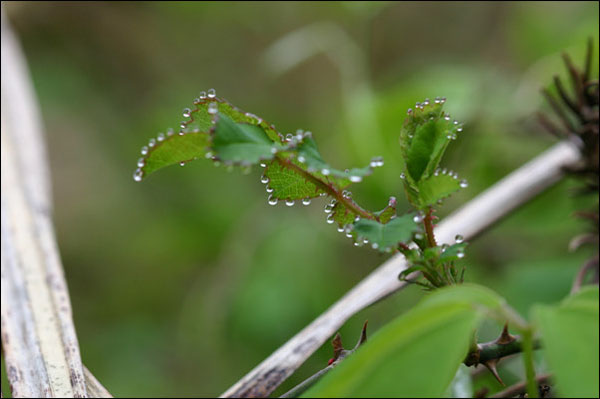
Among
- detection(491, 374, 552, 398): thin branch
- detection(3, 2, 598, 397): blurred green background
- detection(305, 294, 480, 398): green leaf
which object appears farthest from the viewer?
detection(3, 2, 598, 397): blurred green background

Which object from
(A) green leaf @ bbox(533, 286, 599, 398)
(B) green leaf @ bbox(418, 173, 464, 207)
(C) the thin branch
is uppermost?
(B) green leaf @ bbox(418, 173, 464, 207)

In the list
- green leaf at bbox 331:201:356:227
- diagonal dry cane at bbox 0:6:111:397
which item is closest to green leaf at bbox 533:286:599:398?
green leaf at bbox 331:201:356:227

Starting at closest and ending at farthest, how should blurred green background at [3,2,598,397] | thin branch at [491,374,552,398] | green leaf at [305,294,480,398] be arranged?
green leaf at [305,294,480,398] < thin branch at [491,374,552,398] < blurred green background at [3,2,598,397]

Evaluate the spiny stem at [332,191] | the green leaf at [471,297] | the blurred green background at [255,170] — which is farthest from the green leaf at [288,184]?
the blurred green background at [255,170]

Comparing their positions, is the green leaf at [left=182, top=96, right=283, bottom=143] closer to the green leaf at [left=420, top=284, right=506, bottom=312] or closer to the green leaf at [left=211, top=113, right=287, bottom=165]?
the green leaf at [left=211, top=113, right=287, bottom=165]

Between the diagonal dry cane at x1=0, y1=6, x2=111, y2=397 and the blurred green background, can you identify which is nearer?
the diagonal dry cane at x1=0, y1=6, x2=111, y2=397

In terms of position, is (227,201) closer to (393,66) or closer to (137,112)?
(137,112)
